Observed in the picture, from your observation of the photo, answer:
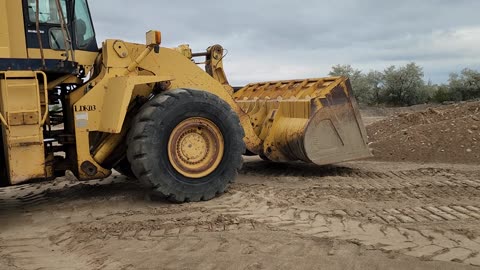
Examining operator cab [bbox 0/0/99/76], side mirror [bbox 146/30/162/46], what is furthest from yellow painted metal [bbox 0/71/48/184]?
side mirror [bbox 146/30/162/46]

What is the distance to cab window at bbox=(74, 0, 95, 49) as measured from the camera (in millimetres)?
5754

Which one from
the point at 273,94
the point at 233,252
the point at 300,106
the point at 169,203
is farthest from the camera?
the point at 273,94

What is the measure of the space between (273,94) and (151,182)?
139 inches

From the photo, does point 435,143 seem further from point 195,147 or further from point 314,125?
point 195,147

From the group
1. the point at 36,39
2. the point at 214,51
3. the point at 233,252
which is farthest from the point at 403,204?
the point at 36,39

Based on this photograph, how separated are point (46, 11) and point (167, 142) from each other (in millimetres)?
1952

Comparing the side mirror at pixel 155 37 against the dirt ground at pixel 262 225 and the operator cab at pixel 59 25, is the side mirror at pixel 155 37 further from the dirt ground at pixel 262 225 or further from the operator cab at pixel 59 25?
the dirt ground at pixel 262 225

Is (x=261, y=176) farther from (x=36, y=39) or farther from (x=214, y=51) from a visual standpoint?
(x=36, y=39)

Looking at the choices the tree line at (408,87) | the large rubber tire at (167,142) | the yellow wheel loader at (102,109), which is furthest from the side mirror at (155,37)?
the tree line at (408,87)

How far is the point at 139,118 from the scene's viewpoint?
5.46m

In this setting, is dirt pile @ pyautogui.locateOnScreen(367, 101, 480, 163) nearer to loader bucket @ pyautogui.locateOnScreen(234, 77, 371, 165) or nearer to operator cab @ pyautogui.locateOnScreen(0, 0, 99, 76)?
loader bucket @ pyautogui.locateOnScreen(234, 77, 371, 165)

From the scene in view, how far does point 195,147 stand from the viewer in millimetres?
5773

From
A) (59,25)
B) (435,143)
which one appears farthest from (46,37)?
(435,143)

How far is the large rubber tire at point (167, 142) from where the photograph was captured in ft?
17.6
